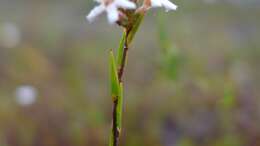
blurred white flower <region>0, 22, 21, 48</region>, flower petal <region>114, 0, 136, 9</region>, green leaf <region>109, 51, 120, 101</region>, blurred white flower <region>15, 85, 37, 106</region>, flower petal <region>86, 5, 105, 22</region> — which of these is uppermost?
flower petal <region>114, 0, 136, 9</region>

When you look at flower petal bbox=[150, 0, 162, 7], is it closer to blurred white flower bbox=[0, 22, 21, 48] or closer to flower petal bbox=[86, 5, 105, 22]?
flower petal bbox=[86, 5, 105, 22]

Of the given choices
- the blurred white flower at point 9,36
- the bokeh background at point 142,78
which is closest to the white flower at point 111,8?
the bokeh background at point 142,78

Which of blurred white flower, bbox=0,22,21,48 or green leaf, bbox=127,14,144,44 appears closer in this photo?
green leaf, bbox=127,14,144,44

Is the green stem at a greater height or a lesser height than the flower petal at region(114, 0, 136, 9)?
lesser

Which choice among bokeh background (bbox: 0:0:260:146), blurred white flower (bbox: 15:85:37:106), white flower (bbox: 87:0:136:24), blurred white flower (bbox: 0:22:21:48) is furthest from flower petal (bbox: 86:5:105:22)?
blurred white flower (bbox: 0:22:21:48)

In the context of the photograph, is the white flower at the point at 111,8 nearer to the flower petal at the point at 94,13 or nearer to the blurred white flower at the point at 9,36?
the flower petal at the point at 94,13

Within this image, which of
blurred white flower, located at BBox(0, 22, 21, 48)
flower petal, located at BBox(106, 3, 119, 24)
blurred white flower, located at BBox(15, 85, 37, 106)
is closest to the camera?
flower petal, located at BBox(106, 3, 119, 24)

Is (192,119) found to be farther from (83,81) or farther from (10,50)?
(10,50)

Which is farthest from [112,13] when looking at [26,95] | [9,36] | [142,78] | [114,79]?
[9,36]
